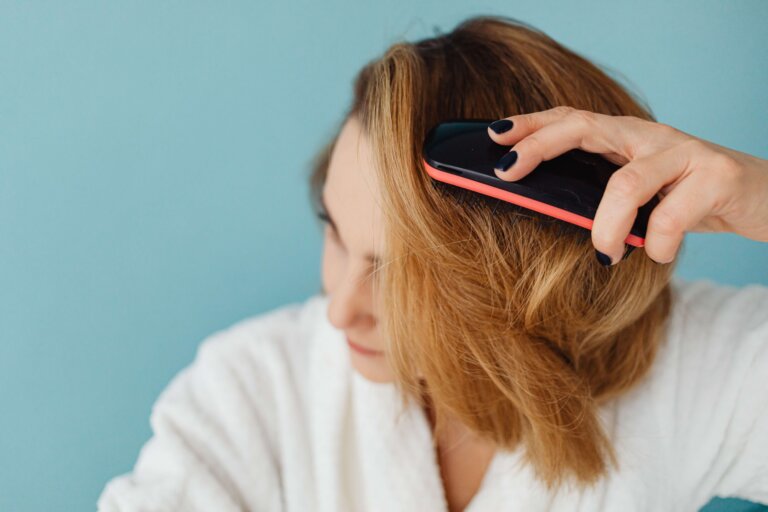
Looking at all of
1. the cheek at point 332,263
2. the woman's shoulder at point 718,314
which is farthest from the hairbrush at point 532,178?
the woman's shoulder at point 718,314

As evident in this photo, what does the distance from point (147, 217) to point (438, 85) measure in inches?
27.5

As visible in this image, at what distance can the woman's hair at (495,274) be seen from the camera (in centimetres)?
71

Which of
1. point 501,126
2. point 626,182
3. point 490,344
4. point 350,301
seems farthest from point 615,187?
point 350,301

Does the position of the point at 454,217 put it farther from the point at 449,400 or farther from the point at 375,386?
the point at 375,386

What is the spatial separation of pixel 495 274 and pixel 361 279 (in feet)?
0.56

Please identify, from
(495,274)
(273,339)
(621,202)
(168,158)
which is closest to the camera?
(621,202)

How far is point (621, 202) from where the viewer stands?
59 cm

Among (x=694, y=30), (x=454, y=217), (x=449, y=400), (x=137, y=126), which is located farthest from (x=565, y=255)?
(x=137, y=126)

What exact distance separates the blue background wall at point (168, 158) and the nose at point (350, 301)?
492mm

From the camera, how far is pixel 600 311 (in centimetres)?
80

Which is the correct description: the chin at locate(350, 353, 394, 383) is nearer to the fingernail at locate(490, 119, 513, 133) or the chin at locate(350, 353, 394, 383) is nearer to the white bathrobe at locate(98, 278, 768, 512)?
the white bathrobe at locate(98, 278, 768, 512)

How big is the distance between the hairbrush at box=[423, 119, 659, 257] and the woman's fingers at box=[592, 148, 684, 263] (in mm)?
17

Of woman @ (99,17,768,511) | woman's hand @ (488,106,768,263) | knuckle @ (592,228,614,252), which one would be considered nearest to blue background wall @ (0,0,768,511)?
woman @ (99,17,768,511)

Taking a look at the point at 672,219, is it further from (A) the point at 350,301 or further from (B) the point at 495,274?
(A) the point at 350,301
